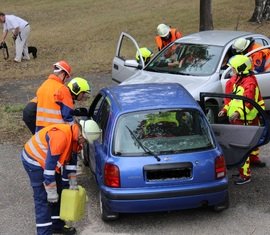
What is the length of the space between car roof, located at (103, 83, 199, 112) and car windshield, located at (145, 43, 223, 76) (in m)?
2.30

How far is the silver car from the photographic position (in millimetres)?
8711

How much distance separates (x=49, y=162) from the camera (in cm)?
503

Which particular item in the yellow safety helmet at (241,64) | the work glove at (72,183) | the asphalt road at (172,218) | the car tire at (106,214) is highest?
the yellow safety helmet at (241,64)

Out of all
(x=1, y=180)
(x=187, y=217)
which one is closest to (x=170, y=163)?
(x=187, y=217)

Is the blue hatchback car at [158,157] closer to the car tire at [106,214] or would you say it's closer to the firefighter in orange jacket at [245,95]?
the car tire at [106,214]

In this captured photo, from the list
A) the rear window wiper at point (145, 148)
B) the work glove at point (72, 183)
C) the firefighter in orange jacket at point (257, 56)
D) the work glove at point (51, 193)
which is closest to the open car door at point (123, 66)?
the firefighter in orange jacket at point (257, 56)

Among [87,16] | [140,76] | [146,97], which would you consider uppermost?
[146,97]

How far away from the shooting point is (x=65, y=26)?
2456 cm

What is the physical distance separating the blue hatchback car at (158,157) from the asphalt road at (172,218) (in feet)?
0.69

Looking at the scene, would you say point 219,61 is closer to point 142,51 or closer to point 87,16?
point 142,51

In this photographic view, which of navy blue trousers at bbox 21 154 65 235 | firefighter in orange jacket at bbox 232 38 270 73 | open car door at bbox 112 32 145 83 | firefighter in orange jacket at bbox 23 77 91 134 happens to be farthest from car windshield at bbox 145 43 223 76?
navy blue trousers at bbox 21 154 65 235

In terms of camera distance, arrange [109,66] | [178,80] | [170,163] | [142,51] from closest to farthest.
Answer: [170,163]
[178,80]
[142,51]
[109,66]

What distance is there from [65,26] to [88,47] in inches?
231

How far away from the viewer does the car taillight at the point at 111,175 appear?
5.57 metres
